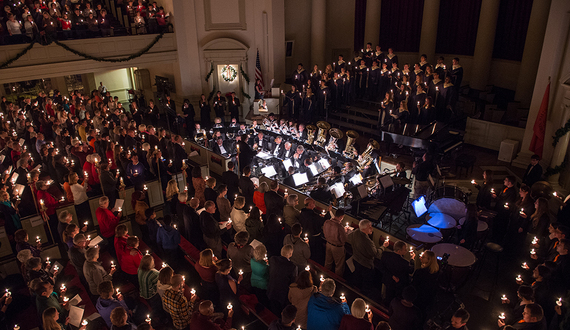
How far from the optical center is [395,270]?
22.0 ft

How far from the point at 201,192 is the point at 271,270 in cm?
368

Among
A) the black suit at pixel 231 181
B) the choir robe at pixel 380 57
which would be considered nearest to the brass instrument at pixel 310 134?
the black suit at pixel 231 181

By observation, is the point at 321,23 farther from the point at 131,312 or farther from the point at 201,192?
the point at 131,312

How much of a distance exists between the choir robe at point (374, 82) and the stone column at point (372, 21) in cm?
478

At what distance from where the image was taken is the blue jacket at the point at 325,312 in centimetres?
543

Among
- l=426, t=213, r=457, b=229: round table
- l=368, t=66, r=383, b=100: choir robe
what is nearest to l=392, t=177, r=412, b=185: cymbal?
l=426, t=213, r=457, b=229: round table

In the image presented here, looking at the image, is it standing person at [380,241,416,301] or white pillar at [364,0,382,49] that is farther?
white pillar at [364,0,382,49]

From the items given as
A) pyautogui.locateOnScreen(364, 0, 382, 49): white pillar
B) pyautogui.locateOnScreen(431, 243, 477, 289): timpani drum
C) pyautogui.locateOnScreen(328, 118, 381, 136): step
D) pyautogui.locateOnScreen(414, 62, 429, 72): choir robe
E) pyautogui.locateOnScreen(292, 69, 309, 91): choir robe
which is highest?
pyautogui.locateOnScreen(364, 0, 382, 49): white pillar

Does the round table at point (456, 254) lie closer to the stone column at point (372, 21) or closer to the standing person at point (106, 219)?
the standing person at point (106, 219)

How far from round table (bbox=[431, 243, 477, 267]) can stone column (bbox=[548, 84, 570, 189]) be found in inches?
210

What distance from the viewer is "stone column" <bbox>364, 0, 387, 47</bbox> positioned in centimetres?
1938

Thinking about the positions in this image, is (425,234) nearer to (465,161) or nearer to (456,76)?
(465,161)

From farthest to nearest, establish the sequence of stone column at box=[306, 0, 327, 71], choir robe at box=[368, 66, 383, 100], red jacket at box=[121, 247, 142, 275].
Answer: stone column at box=[306, 0, 327, 71] < choir robe at box=[368, 66, 383, 100] < red jacket at box=[121, 247, 142, 275]

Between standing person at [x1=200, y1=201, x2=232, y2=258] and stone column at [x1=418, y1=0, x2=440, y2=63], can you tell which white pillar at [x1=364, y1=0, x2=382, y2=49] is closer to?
stone column at [x1=418, y1=0, x2=440, y2=63]
